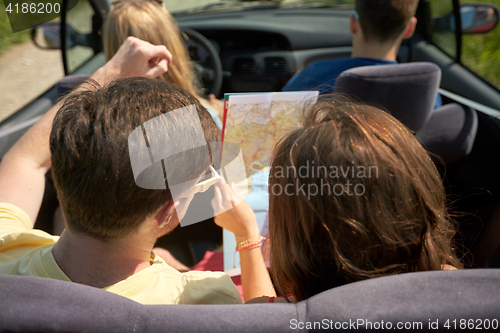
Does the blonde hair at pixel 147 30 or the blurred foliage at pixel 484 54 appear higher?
the blonde hair at pixel 147 30

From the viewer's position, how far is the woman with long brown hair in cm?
84

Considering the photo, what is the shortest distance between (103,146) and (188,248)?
121 cm

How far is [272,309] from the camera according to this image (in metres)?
0.72

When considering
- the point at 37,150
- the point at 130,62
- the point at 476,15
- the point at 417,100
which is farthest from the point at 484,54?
the point at 37,150

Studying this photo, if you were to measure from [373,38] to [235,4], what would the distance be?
1752 mm

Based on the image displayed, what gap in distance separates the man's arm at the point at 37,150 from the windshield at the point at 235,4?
6.62 feet

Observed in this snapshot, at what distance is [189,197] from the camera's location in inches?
39.3

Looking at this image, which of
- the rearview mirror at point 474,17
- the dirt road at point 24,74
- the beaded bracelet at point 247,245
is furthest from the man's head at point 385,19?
the dirt road at point 24,74

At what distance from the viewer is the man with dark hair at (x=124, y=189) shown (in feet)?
2.74

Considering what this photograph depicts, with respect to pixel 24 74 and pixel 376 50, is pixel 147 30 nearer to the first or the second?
pixel 376 50

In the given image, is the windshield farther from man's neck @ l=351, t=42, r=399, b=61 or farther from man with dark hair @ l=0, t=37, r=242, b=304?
man with dark hair @ l=0, t=37, r=242, b=304

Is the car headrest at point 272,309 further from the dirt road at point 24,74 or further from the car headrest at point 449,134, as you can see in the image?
the dirt road at point 24,74

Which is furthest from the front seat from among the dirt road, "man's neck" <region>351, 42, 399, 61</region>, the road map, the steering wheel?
the dirt road

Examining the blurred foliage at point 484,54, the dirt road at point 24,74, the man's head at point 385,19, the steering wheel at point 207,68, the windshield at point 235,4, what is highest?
the man's head at point 385,19
